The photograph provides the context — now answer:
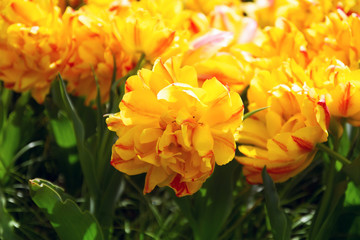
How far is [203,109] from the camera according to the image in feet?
2.38

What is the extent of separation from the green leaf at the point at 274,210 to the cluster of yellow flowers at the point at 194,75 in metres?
0.03

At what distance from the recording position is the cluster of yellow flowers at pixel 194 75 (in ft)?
2.40

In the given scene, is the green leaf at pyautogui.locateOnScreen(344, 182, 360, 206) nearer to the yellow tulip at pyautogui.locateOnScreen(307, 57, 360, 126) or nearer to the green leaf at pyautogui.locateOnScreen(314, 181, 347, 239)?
the green leaf at pyautogui.locateOnScreen(314, 181, 347, 239)

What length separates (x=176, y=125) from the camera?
73 centimetres

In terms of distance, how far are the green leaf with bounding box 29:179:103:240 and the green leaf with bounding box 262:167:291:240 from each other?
0.82 ft

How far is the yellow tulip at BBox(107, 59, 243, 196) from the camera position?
0.72 metres

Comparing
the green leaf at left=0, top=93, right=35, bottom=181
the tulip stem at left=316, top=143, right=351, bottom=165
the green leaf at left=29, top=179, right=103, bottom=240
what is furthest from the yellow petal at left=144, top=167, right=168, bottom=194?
the green leaf at left=0, top=93, right=35, bottom=181

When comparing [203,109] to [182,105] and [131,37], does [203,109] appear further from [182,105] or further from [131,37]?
[131,37]

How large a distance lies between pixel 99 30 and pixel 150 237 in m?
0.37

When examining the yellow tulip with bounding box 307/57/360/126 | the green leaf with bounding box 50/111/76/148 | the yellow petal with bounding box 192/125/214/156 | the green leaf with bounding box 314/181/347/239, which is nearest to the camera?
the yellow petal with bounding box 192/125/214/156

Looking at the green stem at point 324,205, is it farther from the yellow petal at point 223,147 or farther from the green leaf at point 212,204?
the yellow petal at point 223,147

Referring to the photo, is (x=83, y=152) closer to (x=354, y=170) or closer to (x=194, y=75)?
(x=194, y=75)

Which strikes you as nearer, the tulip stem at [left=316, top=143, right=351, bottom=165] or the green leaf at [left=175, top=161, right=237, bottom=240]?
the tulip stem at [left=316, top=143, right=351, bottom=165]

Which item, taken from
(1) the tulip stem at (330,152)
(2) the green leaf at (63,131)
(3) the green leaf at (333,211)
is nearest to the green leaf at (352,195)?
(3) the green leaf at (333,211)
